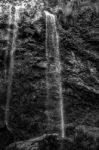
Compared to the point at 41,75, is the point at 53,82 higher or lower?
lower

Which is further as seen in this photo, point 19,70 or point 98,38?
point 98,38

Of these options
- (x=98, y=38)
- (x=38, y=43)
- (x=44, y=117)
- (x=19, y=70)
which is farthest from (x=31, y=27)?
(x=44, y=117)

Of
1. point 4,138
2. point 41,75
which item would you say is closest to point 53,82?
point 41,75

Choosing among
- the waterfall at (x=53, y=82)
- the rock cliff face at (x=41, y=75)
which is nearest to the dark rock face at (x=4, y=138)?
the rock cliff face at (x=41, y=75)

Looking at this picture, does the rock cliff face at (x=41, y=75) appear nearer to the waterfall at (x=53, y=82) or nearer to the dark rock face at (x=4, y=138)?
the waterfall at (x=53, y=82)

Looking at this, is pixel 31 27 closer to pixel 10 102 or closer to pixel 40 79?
pixel 40 79

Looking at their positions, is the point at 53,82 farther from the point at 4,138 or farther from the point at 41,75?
the point at 4,138
